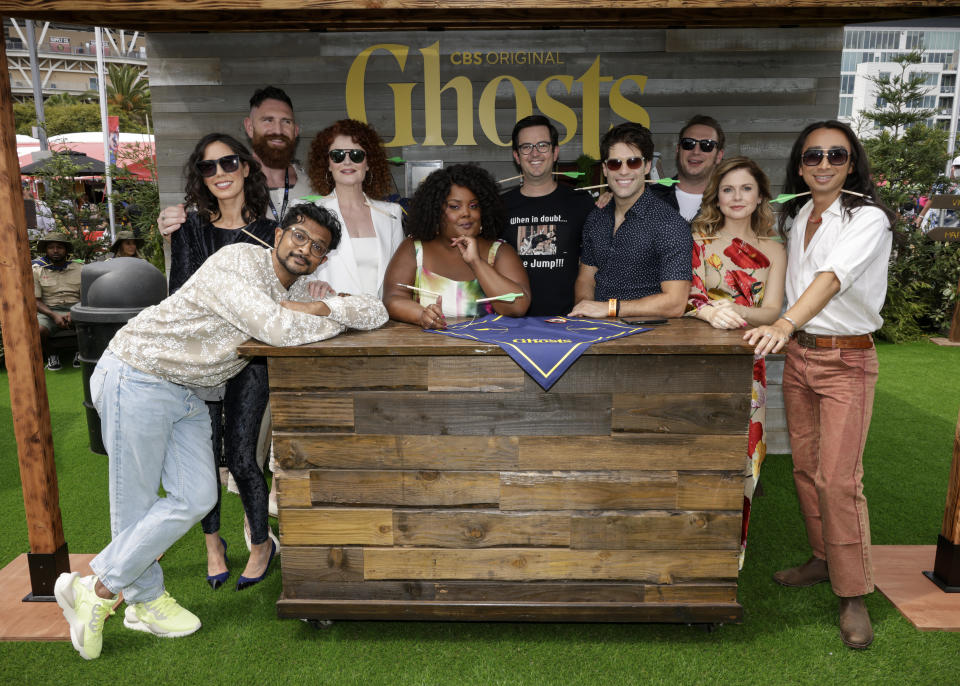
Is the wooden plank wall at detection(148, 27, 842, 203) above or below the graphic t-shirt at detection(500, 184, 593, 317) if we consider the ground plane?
above

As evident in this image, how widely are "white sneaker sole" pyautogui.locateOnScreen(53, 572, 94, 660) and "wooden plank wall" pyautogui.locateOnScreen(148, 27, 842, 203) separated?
3.59 metres

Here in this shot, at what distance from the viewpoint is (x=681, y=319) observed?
3.12 m

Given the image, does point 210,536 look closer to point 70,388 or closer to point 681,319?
point 681,319

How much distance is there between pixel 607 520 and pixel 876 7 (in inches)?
101

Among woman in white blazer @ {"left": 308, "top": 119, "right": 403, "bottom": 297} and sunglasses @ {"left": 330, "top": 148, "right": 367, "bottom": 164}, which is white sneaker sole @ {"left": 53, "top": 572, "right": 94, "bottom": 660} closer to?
woman in white blazer @ {"left": 308, "top": 119, "right": 403, "bottom": 297}

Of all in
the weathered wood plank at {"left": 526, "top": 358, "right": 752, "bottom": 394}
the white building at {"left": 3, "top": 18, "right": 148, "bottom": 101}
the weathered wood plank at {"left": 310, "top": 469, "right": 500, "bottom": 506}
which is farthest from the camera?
the white building at {"left": 3, "top": 18, "right": 148, "bottom": 101}

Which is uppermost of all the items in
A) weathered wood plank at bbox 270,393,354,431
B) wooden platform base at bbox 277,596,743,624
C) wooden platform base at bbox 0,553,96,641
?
weathered wood plank at bbox 270,393,354,431

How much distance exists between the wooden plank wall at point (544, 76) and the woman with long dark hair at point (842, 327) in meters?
2.34

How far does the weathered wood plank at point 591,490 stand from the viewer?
2771mm

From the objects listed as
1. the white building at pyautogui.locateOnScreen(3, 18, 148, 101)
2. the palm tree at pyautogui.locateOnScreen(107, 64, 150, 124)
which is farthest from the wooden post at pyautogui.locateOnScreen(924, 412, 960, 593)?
the white building at pyautogui.locateOnScreen(3, 18, 148, 101)

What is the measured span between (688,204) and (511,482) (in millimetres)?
2060

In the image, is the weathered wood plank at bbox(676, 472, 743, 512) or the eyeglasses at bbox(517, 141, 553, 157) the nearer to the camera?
the weathered wood plank at bbox(676, 472, 743, 512)

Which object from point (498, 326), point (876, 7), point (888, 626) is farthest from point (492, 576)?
point (876, 7)

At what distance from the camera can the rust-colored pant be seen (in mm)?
2918
